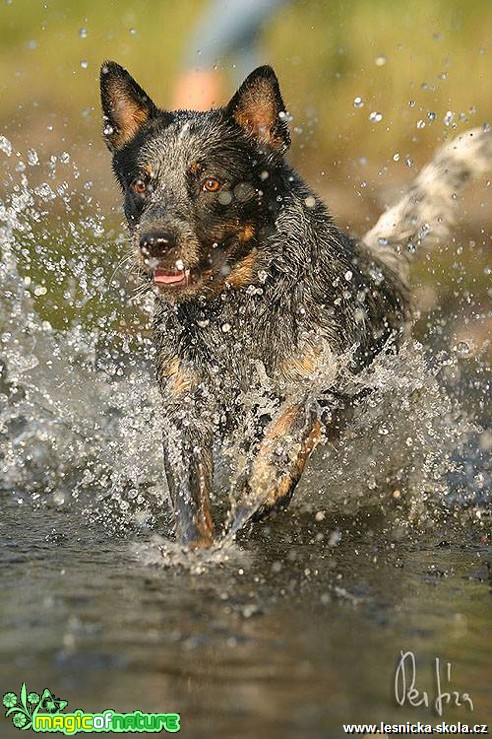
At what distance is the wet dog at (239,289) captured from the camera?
462cm

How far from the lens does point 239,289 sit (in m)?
4.87

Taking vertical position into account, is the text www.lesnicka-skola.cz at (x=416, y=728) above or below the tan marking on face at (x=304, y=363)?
below

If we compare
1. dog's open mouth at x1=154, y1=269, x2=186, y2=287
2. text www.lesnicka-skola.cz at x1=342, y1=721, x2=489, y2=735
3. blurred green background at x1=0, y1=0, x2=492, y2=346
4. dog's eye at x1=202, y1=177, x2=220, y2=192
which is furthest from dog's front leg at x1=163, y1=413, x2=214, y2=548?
blurred green background at x1=0, y1=0, x2=492, y2=346

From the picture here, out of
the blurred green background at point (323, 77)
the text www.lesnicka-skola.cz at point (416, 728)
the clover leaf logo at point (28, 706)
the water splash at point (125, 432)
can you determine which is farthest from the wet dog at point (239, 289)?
the blurred green background at point (323, 77)

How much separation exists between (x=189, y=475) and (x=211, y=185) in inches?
47.2

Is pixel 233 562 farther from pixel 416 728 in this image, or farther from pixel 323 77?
pixel 323 77

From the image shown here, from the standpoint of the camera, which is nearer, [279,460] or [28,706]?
[28,706]

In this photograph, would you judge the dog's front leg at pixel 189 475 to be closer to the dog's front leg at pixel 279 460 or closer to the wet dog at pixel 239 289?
the wet dog at pixel 239 289

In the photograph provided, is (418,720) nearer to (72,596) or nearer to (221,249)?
(72,596)

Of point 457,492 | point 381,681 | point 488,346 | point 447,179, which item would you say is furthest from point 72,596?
point 488,346

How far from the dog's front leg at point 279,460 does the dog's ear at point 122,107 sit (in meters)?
1.42

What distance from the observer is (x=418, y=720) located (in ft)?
8.74

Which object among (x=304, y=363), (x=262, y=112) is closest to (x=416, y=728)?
(x=304, y=363)
